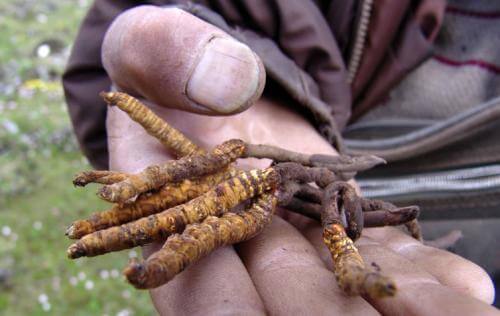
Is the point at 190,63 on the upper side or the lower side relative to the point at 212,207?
upper

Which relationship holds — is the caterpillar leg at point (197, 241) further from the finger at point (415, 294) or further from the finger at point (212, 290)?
the finger at point (415, 294)

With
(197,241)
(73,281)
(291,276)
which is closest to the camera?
(197,241)

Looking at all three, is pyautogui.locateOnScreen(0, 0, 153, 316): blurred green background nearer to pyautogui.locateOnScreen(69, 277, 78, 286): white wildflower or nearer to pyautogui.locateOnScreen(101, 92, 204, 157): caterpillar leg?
pyautogui.locateOnScreen(69, 277, 78, 286): white wildflower

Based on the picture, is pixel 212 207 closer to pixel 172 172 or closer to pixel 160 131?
pixel 172 172

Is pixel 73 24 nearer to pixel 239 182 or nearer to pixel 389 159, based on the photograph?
pixel 389 159

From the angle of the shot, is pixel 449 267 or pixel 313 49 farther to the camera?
pixel 313 49

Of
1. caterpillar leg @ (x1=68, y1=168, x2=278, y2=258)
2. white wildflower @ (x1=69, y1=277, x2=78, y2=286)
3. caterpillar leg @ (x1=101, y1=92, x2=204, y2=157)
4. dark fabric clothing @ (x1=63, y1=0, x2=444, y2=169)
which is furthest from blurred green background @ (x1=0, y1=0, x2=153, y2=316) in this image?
caterpillar leg @ (x1=68, y1=168, x2=278, y2=258)

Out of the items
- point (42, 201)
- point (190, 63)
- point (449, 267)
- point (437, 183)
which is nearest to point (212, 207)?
point (190, 63)

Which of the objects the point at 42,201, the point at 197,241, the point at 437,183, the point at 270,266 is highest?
the point at 197,241
